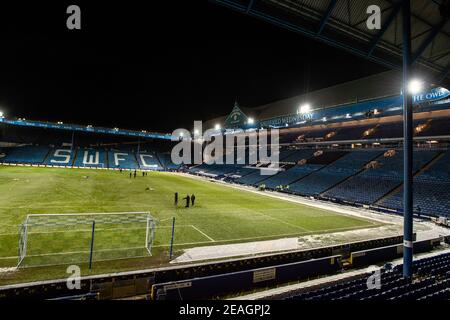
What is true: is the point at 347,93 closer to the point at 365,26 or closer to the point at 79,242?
the point at 365,26

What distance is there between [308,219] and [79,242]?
613 inches

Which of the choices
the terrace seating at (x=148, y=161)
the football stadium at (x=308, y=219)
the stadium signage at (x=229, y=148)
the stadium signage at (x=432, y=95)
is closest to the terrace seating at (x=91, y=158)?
the terrace seating at (x=148, y=161)

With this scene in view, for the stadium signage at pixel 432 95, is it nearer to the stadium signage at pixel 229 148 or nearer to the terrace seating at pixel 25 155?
the stadium signage at pixel 229 148

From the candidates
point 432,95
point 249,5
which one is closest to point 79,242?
point 249,5

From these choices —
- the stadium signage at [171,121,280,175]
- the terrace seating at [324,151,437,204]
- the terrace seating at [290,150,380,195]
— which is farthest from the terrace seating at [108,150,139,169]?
the terrace seating at [324,151,437,204]

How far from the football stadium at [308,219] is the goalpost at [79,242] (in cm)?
9

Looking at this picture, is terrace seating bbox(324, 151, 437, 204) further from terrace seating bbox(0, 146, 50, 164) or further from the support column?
terrace seating bbox(0, 146, 50, 164)

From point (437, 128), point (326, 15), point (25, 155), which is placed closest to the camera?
point (326, 15)

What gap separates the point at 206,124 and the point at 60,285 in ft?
221

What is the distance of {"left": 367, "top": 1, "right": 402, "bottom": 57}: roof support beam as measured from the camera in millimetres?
7938

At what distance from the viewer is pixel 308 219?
19.4m
